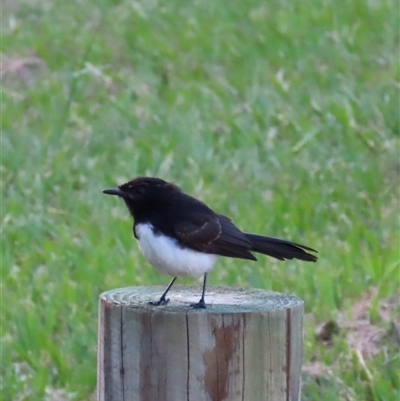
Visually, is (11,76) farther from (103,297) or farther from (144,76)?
(103,297)

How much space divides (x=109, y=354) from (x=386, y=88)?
7.34m

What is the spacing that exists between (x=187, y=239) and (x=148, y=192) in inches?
11.7

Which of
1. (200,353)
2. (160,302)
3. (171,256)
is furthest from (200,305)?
(171,256)

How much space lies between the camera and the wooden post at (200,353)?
3359mm

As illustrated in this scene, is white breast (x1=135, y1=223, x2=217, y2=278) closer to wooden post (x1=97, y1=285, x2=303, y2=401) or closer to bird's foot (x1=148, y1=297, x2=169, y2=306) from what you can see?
bird's foot (x1=148, y1=297, x2=169, y2=306)

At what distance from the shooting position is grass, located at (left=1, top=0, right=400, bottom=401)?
21.5 feet

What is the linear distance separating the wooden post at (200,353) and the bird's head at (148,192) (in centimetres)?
86

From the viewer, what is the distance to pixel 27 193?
8.48 metres

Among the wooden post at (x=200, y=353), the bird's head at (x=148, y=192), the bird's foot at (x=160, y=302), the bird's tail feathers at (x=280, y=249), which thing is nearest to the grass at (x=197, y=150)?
the bird's tail feathers at (x=280, y=249)

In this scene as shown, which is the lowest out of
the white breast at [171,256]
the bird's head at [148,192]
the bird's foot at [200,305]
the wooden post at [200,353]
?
the wooden post at [200,353]

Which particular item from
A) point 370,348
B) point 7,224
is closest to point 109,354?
point 370,348

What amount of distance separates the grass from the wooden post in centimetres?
225

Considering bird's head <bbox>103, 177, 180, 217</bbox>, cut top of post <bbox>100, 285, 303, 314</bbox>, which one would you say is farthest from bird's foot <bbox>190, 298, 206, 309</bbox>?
bird's head <bbox>103, 177, 180, 217</bbox>

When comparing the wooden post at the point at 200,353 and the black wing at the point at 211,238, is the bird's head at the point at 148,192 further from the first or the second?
the wooden post at the point at 200,353
